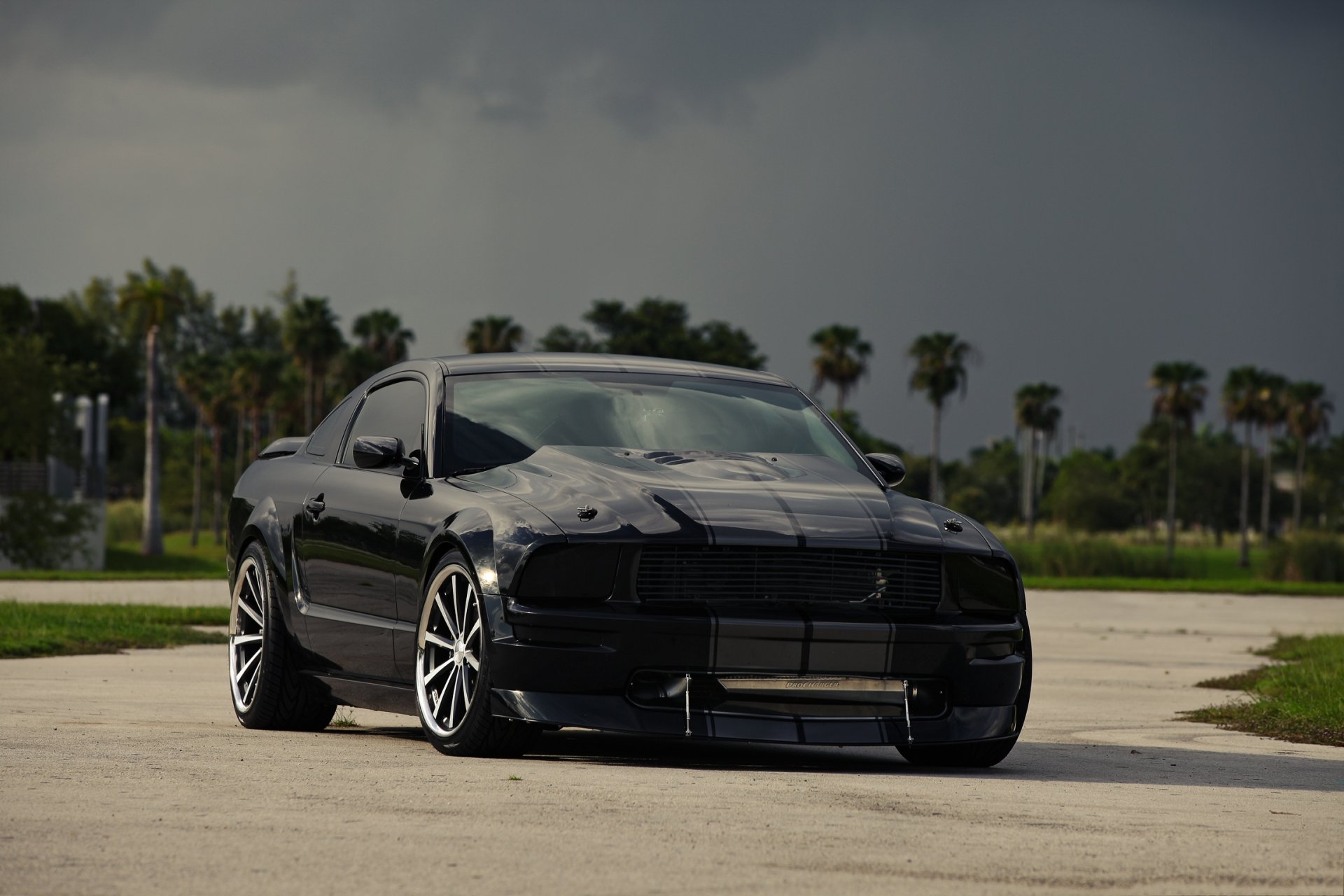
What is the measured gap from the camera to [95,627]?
15445 mm

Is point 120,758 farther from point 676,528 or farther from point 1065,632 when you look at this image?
point 1065,632

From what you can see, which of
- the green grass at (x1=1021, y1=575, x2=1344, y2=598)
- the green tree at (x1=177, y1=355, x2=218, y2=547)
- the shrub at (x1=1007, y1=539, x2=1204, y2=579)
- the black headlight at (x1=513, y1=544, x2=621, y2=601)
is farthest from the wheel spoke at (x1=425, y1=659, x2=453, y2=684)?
A: the green tree at (x1=177, y1=355, x2=218, y2=547)

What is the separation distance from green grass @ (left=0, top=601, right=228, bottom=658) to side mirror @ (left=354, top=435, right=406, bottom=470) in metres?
6.61

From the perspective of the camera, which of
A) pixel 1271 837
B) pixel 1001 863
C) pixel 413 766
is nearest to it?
pixel 1001 863

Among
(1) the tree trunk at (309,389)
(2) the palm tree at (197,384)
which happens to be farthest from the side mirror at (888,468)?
(2) the palm tree at (197,384)

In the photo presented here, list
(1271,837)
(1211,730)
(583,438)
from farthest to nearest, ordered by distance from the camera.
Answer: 1. (1211,730)
2. (583,438)
3. (1271,837)

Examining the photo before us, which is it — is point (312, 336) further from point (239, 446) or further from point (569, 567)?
point (569, 567)

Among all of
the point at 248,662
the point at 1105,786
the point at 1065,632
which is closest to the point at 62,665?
the point at 248,662

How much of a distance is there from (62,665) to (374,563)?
5.64 m

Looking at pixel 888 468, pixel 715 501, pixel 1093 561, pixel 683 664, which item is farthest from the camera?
pixel 1093 561

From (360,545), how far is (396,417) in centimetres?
79

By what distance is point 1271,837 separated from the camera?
5.14 metres

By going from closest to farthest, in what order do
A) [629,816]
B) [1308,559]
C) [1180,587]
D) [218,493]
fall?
[629,816]
[1180,587]
[1308,559]
[218,493]

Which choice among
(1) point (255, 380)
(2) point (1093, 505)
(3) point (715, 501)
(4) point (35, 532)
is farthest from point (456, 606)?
(2) point (1093, 505)
